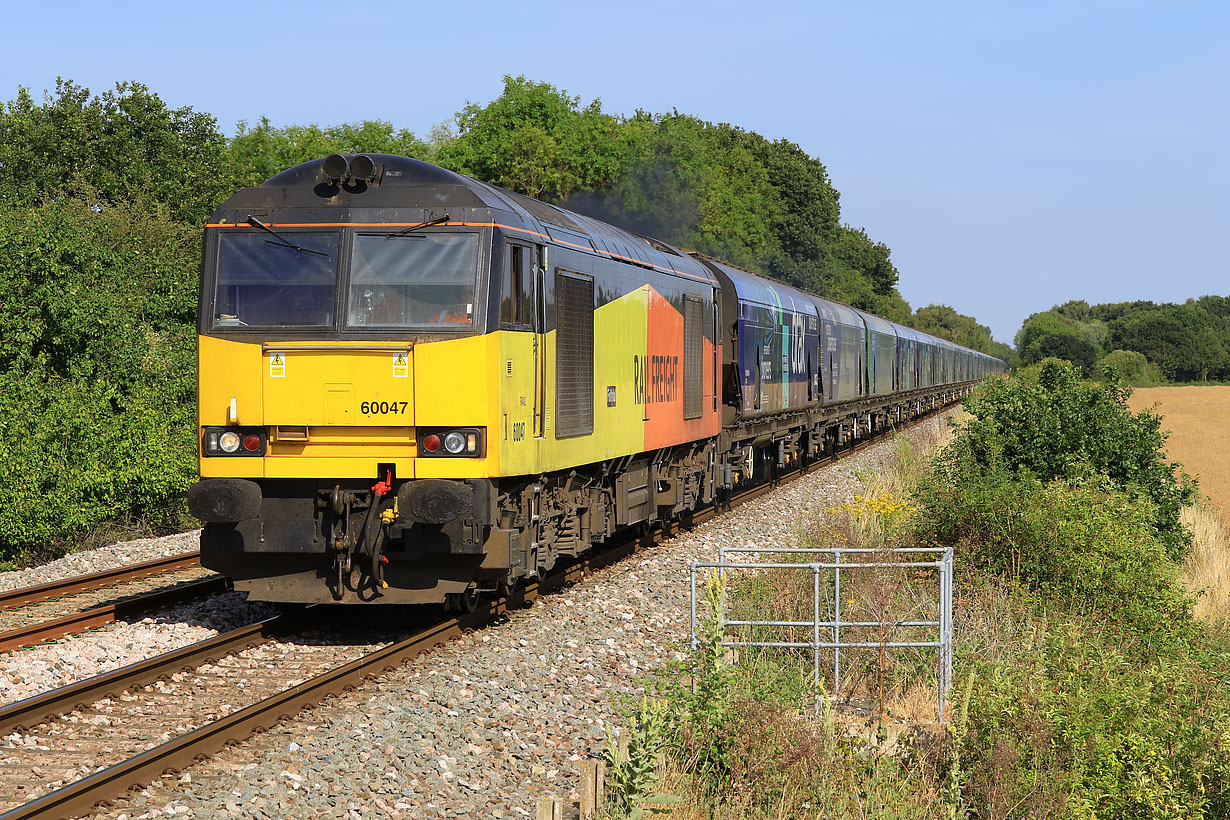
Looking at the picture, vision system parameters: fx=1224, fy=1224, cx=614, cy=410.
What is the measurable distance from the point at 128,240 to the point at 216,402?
2706 centimetres

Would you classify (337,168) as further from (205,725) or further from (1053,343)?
(1053,343)

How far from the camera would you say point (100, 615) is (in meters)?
10.2

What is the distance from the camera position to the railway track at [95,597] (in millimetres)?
9773

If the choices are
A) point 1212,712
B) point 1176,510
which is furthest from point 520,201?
point 1176,510

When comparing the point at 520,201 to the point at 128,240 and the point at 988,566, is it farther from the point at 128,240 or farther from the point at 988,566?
the point at 128,240

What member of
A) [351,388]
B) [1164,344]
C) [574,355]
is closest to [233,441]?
[351,388]

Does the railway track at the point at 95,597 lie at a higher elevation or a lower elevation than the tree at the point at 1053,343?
lower

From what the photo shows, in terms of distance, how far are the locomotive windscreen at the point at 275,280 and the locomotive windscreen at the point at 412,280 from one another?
0.22m

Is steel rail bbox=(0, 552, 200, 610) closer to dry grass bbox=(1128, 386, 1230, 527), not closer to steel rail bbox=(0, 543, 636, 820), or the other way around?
steel rail bbox=(0, 543, 636, 820)

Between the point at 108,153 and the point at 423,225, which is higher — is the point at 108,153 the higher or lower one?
the higher one

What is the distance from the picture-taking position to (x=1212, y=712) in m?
8.48

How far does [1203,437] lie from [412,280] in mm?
34931

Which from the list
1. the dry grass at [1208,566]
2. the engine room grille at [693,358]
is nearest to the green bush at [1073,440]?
the dry grass at [1208,566]

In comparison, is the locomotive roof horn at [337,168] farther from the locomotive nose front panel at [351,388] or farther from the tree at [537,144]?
the tree at [537,144]
